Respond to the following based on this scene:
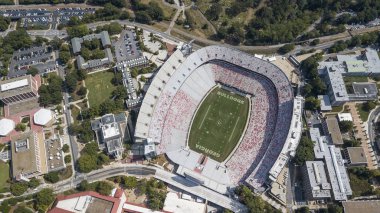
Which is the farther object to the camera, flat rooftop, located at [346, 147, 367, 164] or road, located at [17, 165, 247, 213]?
flat rooftop, located at [346, 147, 367, 164]

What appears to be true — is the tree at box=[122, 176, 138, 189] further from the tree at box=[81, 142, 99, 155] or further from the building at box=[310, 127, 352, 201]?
the building at box=[310, 127, 352, 201]

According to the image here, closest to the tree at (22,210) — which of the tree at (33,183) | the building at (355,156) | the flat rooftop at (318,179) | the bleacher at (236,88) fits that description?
the tree at (33,183)

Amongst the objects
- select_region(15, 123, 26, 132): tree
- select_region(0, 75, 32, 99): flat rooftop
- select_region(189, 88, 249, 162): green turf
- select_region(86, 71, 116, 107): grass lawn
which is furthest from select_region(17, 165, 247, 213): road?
select_region(0, 75, 32, 99): flat rooftop

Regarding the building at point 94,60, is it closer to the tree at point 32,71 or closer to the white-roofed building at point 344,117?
the tree at point 32,71

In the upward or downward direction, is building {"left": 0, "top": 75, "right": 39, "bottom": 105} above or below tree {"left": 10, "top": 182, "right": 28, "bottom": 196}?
above

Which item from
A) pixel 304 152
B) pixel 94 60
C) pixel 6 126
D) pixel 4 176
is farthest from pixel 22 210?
pixel 304 152

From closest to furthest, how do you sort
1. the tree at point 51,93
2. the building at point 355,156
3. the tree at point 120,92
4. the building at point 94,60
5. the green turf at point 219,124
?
the building at point 355,156 < the green turf at point 219,124 < the tree at point 51,93 < the tree at point 120,92 < the building at point 94,60

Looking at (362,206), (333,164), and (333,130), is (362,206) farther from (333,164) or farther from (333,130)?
(333,130)
